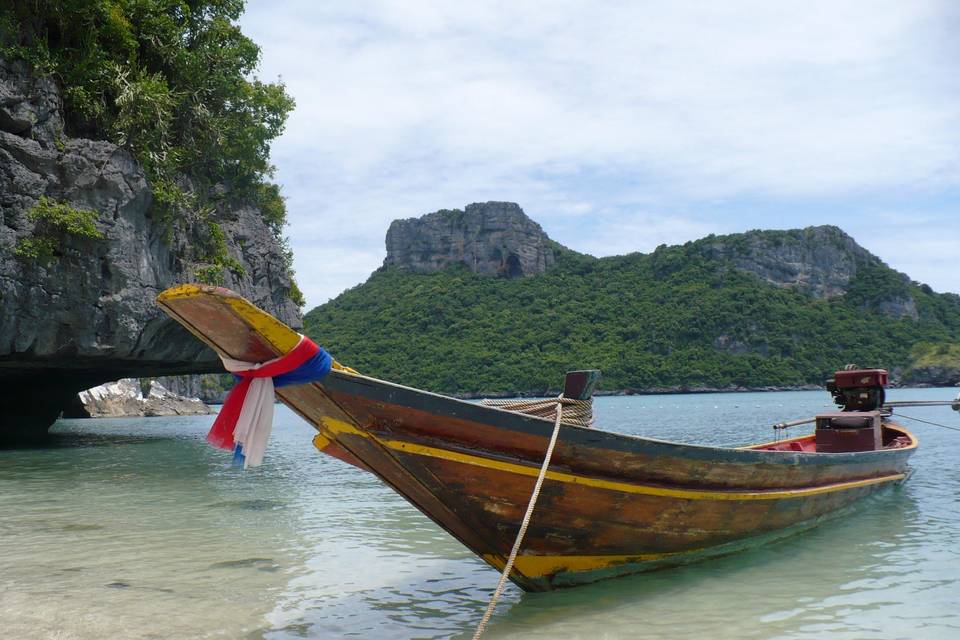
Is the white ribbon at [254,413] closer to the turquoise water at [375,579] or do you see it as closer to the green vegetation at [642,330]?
the turquoise water at [375,579]

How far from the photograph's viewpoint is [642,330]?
262ft

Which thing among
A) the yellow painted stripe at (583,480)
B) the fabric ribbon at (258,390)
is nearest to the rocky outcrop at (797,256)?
the yellow painted stripe at (583,480)

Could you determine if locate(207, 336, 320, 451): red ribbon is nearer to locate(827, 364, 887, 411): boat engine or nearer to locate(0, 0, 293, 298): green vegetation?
locate(827, 364, 887, 411): boat engine

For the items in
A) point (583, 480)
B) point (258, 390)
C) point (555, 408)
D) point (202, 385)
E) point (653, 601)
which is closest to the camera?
point (258, 390)

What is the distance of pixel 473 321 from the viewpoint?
82375 millimetres

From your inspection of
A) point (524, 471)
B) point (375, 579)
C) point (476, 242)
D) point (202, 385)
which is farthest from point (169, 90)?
point (476, 242)

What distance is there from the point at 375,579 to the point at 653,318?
75.5 meters

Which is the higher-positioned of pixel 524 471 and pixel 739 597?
pixel 524 471

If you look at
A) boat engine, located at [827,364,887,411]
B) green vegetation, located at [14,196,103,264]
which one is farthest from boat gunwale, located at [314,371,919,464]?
green vegetation, located at [14,196,103,264]

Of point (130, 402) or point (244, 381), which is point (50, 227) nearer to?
point (244, 381)

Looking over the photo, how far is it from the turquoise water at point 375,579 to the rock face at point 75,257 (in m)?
5.62

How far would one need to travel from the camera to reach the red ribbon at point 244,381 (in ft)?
14.4

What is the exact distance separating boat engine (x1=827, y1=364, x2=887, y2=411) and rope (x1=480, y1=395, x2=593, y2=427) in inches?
310

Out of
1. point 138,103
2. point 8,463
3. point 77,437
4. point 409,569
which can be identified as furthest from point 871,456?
point 77,437
